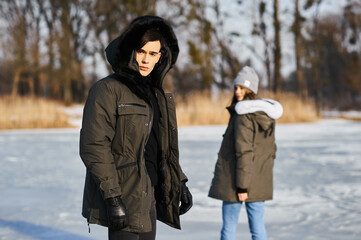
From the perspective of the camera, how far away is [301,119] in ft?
49.6

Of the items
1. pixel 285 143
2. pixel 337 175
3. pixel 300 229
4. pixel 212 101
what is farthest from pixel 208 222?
pixel 212 101

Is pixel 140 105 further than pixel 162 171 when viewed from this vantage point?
No

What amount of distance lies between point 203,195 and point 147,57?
125 inches

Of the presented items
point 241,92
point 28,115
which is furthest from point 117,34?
point 241,92

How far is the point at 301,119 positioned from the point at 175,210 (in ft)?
45.6

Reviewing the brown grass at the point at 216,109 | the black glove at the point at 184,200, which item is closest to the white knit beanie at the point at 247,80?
the black glove at the point at 184,200

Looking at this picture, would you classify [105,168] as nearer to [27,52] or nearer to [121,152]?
[121,152]

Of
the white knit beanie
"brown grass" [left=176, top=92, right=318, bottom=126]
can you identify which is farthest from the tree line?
the white knit beanie

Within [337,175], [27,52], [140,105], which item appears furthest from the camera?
[27,52]

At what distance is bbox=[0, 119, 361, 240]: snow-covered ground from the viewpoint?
349 cm

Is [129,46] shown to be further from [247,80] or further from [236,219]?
[236,219]

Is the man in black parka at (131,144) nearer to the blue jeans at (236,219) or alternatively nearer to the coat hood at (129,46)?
the coat hood at (129,46)

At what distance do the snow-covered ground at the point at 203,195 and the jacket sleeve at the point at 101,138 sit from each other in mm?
1875

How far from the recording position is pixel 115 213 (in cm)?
158
